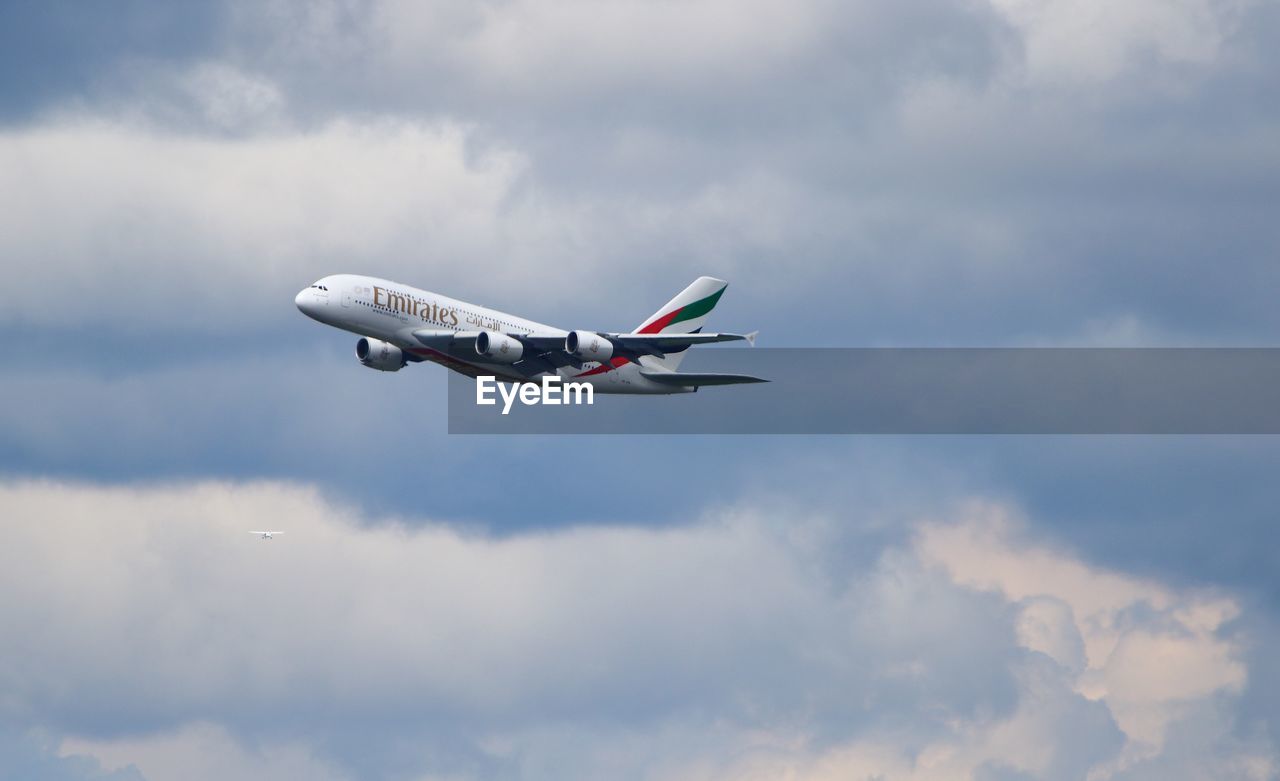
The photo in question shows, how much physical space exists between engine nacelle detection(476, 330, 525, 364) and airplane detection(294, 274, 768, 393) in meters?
0.07

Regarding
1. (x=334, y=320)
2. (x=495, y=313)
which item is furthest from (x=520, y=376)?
(x=334, y=320)

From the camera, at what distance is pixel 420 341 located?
16425cm

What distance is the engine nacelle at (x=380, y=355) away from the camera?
169375 mm

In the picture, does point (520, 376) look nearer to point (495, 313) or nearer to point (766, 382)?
point (495, 313)

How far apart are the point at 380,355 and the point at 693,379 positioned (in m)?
22.5

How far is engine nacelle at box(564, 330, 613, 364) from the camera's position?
165250 mm

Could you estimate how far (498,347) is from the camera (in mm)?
164125

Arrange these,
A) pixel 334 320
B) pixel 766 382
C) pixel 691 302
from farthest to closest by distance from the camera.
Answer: pixel 691 302 → pixel 766 382 → pixel 334 320

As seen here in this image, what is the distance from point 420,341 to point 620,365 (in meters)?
17.1

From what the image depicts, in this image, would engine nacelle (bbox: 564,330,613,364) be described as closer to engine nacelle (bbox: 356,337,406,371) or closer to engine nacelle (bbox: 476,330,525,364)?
engine nacelle (bbox: 476,330,525,364)

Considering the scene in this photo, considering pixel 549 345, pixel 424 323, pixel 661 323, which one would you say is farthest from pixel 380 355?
pixel 661 323

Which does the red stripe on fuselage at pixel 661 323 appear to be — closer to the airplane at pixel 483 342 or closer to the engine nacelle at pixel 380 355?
the airplane at pixel 483 342

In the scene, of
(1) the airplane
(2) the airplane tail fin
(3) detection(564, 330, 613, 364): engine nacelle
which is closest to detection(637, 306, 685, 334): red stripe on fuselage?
(2) the airplane tail fin

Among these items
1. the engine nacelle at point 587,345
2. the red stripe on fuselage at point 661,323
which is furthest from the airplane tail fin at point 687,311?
the engine nacelle at point 587,345
